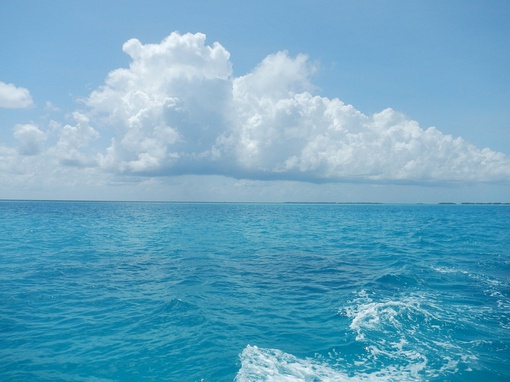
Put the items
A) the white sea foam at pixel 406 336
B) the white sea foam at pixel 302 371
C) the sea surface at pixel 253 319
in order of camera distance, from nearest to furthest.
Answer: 1. the white sea foam at pixel 302 371
2. the sea surface at pixel 253 319
3. the white sea foam at pixel 406 336

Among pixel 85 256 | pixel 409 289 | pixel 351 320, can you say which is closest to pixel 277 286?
pixel 351 320

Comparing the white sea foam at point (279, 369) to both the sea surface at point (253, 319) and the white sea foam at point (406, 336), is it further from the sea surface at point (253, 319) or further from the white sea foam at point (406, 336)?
the white sea foam at point (406, 336)

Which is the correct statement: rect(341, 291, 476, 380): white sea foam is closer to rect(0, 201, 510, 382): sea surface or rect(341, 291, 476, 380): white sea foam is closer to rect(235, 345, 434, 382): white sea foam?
rect(0, 201, 510, 382): sea surface

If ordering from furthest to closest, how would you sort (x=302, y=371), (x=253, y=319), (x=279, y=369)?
(x=253, y=319) < (x=279, y=369) < (x=302, y=371)

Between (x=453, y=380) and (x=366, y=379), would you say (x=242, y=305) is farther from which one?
(x=453, y=380)

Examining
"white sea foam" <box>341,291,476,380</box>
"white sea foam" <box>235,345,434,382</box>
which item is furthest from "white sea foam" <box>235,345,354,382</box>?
"white sea foam" <box>341,291,476,380</box>

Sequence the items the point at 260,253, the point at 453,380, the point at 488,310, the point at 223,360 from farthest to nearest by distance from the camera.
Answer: the point at 260,253
the point at 488,310
the point at 223,360
the point at 453,380

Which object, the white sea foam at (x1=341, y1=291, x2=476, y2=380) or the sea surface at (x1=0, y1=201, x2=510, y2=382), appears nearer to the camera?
the sea surface at (x1=0, y1=201, x2=510, y2=382)

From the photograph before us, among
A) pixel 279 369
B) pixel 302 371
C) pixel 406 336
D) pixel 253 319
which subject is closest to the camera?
pixel 302 371

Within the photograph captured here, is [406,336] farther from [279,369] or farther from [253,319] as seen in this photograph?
[253,319]

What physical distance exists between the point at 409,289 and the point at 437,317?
202 inches

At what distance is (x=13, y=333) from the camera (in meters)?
14.9

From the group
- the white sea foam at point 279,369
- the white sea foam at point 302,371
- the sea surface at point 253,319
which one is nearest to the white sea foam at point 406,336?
the sea surface at point 253,319

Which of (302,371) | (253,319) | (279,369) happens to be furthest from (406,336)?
(253,319)
